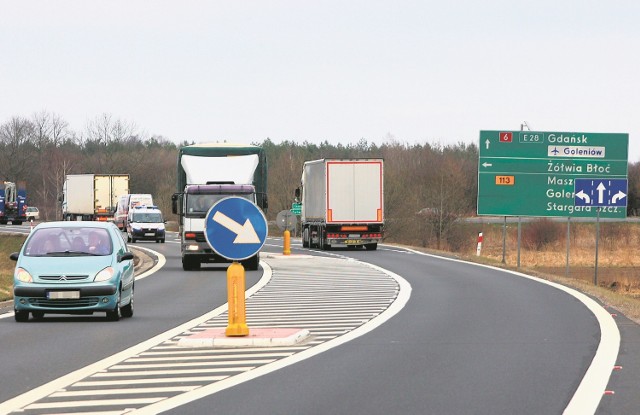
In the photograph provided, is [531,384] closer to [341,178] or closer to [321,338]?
[321,338]

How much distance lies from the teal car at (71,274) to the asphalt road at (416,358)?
0.31m

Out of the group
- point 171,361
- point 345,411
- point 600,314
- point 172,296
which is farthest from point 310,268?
point 345,411

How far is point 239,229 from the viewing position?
1566 centimetres

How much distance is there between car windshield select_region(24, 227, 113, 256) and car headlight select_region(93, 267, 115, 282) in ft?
1.72

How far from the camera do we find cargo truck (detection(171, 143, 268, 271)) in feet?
121

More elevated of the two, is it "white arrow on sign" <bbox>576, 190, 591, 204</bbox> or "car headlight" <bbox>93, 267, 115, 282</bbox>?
"white arrow on sign" <bbox>576, 190, 591, 204</bbox>

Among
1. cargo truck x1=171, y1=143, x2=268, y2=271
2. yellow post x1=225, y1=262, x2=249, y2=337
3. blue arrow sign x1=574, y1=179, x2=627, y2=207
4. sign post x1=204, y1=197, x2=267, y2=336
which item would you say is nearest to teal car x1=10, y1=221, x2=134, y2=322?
yellow post x1=225, y1=262, x2=249, y2=337

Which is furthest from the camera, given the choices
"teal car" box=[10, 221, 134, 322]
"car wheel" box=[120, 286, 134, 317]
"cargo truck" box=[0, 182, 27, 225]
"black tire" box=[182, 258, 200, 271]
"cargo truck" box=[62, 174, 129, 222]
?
"cargo truck" box=[0, 182, 27, 225]

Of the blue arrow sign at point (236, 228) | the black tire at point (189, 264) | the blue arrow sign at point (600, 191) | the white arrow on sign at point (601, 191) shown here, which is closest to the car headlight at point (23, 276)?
the blue arrow sign at point (236, 228)

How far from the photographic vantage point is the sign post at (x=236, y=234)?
1555 centimetres

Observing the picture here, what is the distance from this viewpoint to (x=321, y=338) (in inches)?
646

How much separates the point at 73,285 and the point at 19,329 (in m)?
1.15

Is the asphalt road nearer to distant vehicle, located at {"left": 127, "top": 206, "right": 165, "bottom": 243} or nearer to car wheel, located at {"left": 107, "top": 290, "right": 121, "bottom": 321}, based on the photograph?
car wheel, located at {"left": 107, "top": 290, "right": 121, "bottom": 321}

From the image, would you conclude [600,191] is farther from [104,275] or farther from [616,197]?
[104,275]
